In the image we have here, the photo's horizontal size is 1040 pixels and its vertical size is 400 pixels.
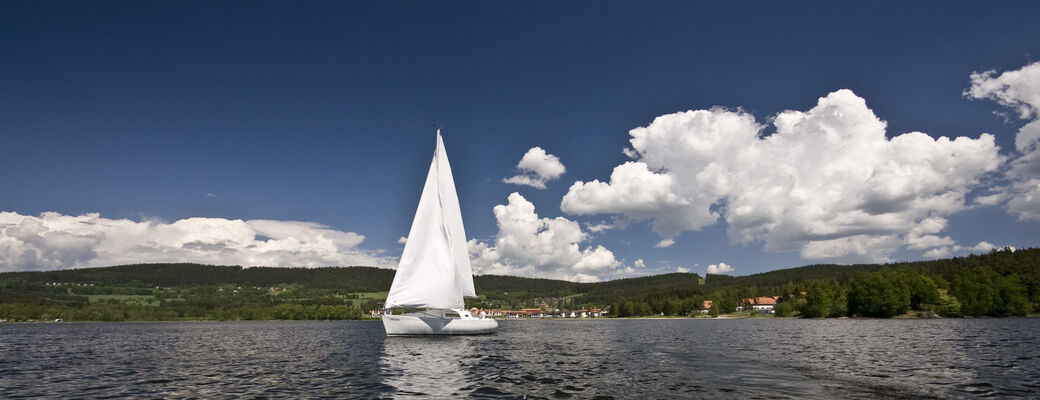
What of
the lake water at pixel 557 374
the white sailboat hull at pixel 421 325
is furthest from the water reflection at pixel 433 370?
the white sailboat hull at pixel 421 325

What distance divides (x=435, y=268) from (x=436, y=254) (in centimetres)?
153

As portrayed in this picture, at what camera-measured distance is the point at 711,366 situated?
3120 centimetres

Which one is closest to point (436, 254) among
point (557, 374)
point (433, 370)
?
point (433, 370)

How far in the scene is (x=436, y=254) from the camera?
56.4 m

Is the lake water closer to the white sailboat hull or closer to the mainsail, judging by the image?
the mainsail

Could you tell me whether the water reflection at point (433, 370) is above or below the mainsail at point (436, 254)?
below

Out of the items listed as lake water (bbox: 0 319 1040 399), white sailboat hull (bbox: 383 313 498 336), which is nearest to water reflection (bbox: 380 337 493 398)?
lake water (bbox: 0 319 1040 399)

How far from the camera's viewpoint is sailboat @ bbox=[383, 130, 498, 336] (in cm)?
5544

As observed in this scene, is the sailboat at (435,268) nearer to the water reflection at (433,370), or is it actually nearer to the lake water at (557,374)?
the water reflection at (433,370)

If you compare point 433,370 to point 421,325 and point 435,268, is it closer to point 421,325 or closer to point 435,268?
point 435,268

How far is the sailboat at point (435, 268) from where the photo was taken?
5544 cm

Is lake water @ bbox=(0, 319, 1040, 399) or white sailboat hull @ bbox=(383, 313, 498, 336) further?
white sailboat hull @ bbox=(383, 313, 498, 336)

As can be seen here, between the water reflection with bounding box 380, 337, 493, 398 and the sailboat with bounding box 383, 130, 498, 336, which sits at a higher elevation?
the sailboat with bounding box 383, 130, 498, 336

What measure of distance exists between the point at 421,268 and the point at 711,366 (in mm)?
33306
